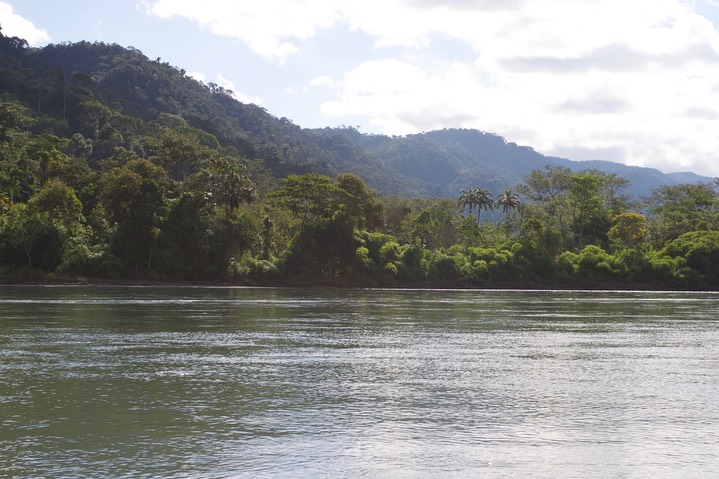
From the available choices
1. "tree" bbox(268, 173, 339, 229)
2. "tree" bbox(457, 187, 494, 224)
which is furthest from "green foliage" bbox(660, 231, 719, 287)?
"tree" bbox(268, 173, 339, 229)

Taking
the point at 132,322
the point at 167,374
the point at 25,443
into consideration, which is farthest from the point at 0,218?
the point at 25,443

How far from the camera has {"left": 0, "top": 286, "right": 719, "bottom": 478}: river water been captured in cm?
1341

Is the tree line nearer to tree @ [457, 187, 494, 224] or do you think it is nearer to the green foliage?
the green foliage

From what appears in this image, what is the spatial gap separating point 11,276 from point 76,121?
77112 mm

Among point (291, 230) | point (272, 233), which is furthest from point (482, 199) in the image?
point (272, 233)

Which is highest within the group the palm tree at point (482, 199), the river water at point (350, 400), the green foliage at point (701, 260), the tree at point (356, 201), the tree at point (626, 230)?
the palm tree at point (482, 199)

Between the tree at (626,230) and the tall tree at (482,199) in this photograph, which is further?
the tall tree at (482,199)

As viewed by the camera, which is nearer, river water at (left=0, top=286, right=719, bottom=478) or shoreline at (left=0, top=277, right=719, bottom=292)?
river water at (left=0, top=286, right=719, bottom=478)

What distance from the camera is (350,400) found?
19.0 meters

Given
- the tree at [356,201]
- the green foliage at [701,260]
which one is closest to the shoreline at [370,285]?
the green foliage at [701,260]

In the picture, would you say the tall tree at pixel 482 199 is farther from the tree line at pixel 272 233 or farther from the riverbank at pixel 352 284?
the riverbank at pixel 352 284

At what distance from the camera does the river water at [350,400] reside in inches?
528

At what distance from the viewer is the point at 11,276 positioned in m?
75.0

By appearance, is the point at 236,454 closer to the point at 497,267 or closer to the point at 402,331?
the point at 402,331
